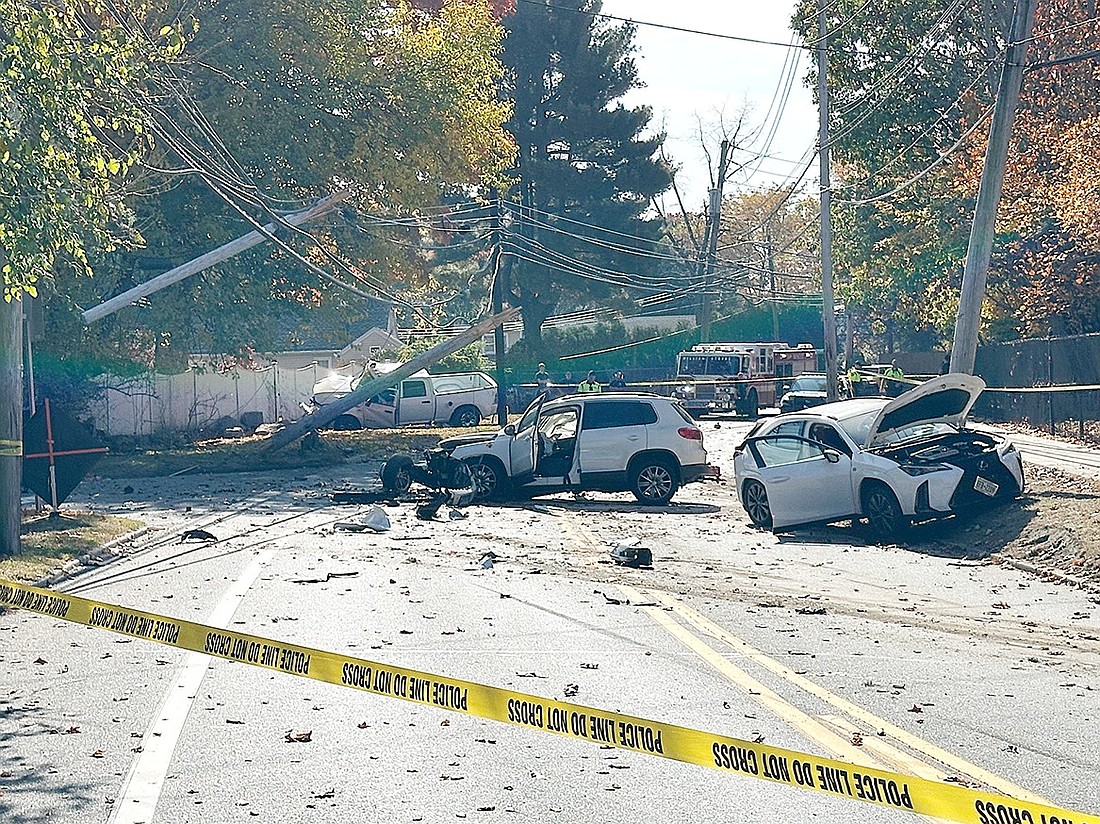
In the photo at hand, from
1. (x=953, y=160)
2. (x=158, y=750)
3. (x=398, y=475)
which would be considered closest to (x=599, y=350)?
(x=953, y=160)

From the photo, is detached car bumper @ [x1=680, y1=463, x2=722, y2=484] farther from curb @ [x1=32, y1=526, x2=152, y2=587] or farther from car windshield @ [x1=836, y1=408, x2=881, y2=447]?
curb @ [x1=32, y1=526, x2=152, y2=587]

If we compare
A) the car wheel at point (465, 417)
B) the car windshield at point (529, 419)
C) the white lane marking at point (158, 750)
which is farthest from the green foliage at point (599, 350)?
the white lane marking at point (158, 750)

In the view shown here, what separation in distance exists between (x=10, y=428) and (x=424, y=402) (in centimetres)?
3185

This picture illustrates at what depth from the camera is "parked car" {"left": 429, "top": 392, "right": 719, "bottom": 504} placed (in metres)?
23.1

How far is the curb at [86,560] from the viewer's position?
15.0 metres

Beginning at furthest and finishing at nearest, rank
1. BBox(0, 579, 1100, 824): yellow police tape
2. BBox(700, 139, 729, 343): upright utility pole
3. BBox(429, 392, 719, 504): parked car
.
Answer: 1. BBox(700, 139, 729, 343): upright utility pole
2. BBox(429, 392, 719, 504): parked car
3. BBox(0, 579, 1100, 824): yellow police tape

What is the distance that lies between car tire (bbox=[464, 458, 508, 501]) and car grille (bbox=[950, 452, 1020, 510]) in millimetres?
8468

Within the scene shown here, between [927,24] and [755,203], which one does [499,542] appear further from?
[755,203]

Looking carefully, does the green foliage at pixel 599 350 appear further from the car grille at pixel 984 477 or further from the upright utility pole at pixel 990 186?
the car grille at pixel 984 477

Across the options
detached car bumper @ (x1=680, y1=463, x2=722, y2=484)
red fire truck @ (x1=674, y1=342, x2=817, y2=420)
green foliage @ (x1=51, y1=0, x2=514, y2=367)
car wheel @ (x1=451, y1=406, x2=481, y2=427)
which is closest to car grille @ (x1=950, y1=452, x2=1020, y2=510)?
detached car bumper @ (x1=680, y1=463, x2=722, y2=484)

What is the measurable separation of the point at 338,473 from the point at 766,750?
27.5m

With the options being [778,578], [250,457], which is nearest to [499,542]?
[778,578]

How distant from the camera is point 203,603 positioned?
1316 cm

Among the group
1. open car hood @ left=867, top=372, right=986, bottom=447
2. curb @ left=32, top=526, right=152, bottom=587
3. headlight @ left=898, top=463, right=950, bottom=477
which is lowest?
curb @ left=32, top=526, right=152, bottom=587
